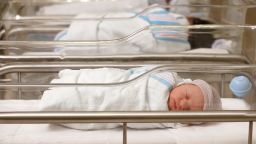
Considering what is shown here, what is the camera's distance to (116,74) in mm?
1004

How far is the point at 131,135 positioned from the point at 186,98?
0.44 ft

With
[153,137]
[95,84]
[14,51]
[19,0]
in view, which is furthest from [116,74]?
[19,0]

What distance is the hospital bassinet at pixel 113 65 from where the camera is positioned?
706mm

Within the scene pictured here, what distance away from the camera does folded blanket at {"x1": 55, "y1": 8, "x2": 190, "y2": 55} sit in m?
1.30

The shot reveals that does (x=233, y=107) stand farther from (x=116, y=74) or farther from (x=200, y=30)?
(x=200, y=30)

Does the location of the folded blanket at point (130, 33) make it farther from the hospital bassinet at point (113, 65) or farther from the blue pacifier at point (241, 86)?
the blue pacifier at point (241, 86)

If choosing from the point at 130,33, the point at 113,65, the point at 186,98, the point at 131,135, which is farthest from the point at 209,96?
the point at 130,33

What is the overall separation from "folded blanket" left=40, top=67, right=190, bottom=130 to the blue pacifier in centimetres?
12

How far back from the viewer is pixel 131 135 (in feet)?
2.92

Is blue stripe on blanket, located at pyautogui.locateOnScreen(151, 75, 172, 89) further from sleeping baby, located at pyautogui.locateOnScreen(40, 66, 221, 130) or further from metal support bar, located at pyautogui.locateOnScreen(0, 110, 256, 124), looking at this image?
metal support bar, located at pyautogui.locateOnScreen(0, 110, 256, 124)

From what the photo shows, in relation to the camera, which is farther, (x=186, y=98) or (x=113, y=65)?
(x=113, y=65)

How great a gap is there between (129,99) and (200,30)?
484mm

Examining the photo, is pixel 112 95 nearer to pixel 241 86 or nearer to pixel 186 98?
pixel 186 98

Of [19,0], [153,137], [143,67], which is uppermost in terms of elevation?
[19,0]
